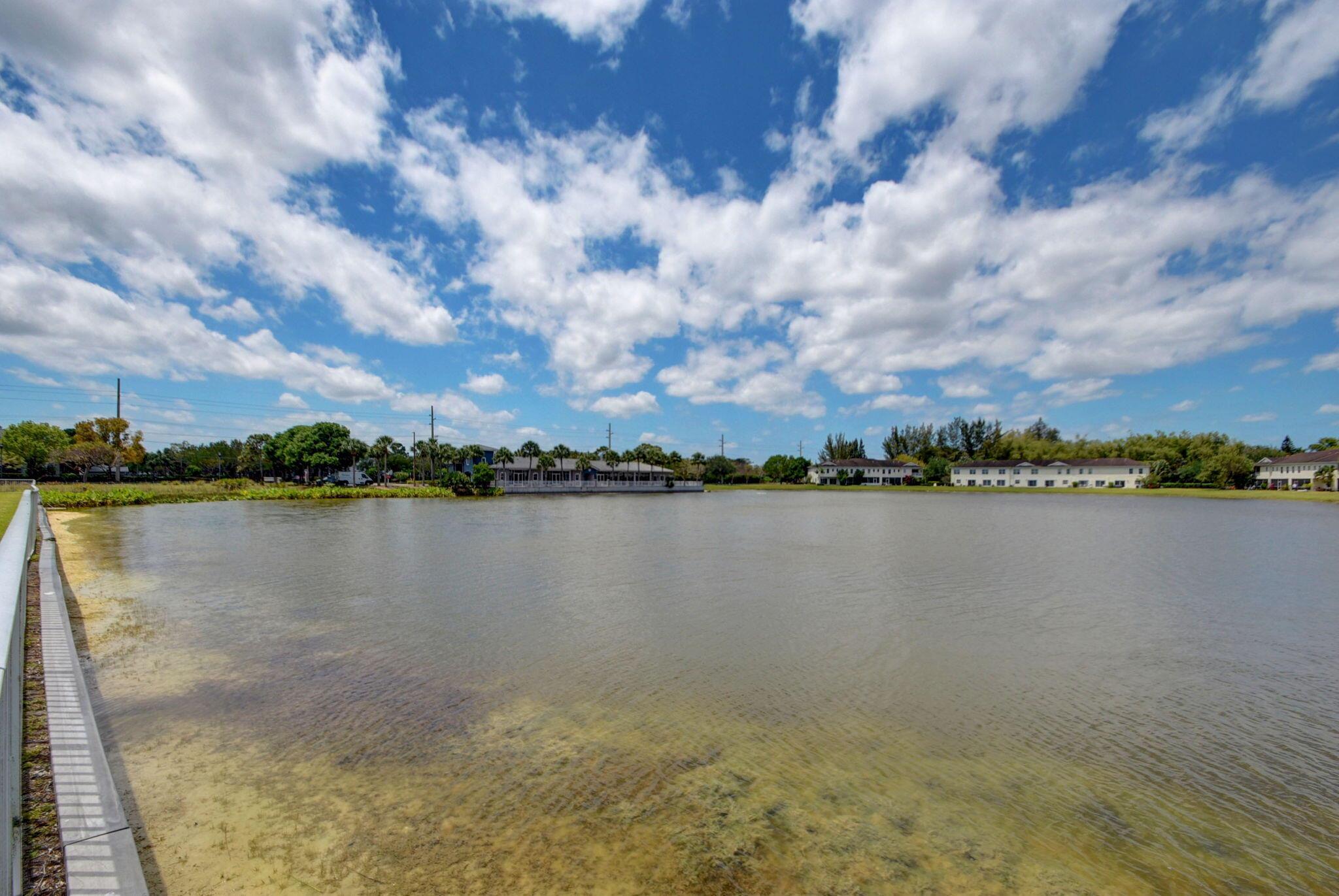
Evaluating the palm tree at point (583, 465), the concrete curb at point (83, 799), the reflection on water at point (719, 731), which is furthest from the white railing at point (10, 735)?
the palm tree at point (583, 465)

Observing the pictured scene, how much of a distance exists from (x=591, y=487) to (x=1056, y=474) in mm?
88800

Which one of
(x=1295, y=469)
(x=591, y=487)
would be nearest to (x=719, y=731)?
(x=591, y=487)

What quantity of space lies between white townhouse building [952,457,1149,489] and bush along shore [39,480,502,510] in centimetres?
9164

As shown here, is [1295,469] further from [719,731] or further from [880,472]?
[719,731]

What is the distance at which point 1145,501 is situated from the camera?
2576 inches

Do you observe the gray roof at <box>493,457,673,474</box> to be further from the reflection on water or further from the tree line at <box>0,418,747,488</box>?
the reflection on water

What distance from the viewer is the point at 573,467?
3447 inches

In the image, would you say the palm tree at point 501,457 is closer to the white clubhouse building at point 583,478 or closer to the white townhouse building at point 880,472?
the white clubhouse building at point 583,478

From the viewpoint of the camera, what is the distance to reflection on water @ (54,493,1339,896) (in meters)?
4.62

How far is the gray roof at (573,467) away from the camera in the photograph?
80750mm

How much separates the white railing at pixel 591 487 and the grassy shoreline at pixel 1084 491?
11795 mm

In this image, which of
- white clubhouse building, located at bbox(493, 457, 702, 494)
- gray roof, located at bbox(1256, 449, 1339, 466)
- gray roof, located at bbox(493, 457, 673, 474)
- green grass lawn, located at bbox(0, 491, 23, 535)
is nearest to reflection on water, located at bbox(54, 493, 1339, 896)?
green grass lawn, located at bbox(0, 491, 23, 535)

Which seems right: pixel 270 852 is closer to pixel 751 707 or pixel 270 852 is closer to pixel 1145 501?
pixel 751 707

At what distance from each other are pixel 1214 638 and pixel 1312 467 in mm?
112793
